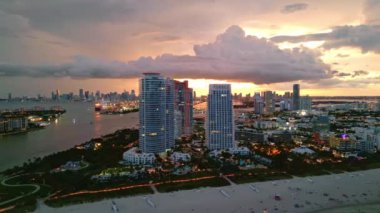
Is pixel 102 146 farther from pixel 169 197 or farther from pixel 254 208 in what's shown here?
pixel 254 208

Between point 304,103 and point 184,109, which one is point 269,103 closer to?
point 304,103

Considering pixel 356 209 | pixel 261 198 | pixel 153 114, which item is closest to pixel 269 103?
pixel 153 114

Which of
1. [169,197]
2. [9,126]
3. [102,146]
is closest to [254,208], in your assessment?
[169,197]

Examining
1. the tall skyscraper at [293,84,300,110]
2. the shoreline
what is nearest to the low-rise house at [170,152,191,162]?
the shoreline

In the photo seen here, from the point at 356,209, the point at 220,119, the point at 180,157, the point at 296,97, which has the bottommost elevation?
the point at 356,209

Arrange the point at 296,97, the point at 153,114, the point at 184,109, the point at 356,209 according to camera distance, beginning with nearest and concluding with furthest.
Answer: the point at 356,209 → the point at 153,114 → the point at 184,109 → the point at 296,97
